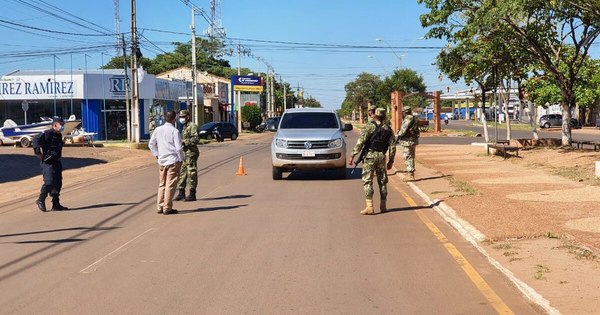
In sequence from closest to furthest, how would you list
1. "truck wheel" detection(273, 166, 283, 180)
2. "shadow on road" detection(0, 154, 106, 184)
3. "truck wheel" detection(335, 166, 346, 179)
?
1. "truck wheel" detection(273, 166, 283, 180)
2. "truck wheel" detection(335, 166, 346, 179)
3. "shadow on road" detection(0, 154, 106, 184)

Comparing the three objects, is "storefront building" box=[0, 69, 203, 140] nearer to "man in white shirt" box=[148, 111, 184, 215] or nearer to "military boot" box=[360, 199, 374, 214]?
"man in white shirt" box=[148, 111, 184, 215]

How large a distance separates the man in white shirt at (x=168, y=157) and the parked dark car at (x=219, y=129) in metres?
37.5

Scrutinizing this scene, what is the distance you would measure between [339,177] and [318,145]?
4.62ft

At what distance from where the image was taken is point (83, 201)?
14.0m

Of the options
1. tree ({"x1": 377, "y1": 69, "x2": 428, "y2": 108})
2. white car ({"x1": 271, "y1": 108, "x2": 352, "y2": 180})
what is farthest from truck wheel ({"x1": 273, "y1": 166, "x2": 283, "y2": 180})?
tree ({"x1": 377, "y1": 69, "x2": 428, "y2": 108})

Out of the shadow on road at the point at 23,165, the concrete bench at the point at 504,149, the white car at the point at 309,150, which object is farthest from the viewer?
the concrete bench at the point at 504,149

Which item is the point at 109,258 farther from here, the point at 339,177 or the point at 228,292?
the point at 339,177

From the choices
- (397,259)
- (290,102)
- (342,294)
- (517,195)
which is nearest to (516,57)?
(517,195)

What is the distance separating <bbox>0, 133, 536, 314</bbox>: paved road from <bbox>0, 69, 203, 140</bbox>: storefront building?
1372 inches

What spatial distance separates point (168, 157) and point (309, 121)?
7.24 metres

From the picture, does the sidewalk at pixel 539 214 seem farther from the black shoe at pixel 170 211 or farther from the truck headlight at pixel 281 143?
the black shoe at pixel 170 211

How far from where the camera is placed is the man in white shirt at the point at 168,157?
11.4m

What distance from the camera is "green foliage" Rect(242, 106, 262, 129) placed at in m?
79.6

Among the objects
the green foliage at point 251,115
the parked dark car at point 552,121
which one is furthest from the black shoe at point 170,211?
the green foliage at point 251,115
